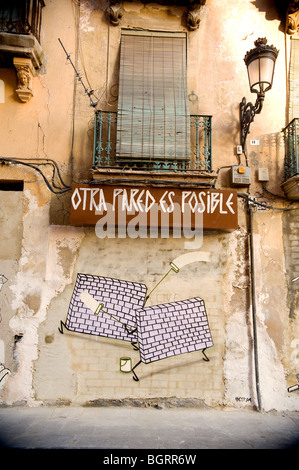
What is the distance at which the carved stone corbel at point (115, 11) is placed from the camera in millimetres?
6117

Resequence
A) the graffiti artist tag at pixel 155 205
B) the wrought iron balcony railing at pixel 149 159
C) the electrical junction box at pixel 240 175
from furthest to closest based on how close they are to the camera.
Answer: the electrical junction box at pixel 240 175, the wrought iron balcony railing at pixel 149 159, the graffiti artist tag at pixel 155 205

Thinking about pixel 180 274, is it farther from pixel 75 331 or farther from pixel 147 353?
pixel 75 331

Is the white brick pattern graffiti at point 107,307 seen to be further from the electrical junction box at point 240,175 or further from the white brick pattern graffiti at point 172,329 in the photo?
the electrical junction box at point 240,175

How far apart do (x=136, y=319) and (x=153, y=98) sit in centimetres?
371

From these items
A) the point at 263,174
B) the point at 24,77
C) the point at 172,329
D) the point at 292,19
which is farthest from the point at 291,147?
the point at 24,77

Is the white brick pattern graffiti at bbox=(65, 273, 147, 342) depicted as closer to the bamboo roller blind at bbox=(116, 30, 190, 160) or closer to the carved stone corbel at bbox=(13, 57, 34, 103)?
the bamboo roller blind at bbox=(116, 30, 190, 160)

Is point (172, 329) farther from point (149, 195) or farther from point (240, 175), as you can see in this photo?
point (240, 175)

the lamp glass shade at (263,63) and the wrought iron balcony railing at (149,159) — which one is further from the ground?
the lamp glass shade at (263,63)

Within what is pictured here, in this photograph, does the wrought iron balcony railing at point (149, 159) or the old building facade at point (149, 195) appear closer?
the old building facade at point (149, 195)

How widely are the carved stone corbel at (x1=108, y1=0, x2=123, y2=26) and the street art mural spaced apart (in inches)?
Result: 177

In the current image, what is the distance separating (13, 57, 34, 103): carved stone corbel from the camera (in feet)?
18.9

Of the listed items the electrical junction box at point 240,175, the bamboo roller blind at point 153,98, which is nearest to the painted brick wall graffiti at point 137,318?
the electrical junction box at point 240,175

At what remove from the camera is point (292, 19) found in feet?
20.4

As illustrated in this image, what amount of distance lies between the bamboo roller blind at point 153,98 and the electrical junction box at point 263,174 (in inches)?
51.7
